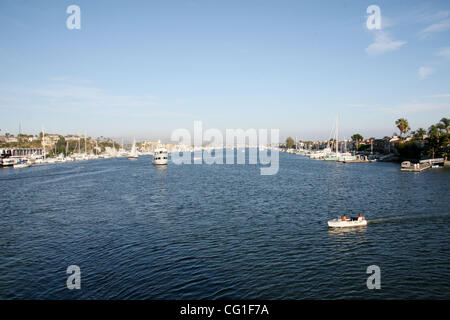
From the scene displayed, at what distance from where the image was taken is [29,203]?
188ft

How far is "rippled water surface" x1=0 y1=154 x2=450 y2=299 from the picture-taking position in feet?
74.6

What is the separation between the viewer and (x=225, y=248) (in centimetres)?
3092

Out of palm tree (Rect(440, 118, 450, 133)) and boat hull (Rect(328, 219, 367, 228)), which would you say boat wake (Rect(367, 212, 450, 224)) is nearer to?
boat hull (Rect(328, 219, 367, 228))

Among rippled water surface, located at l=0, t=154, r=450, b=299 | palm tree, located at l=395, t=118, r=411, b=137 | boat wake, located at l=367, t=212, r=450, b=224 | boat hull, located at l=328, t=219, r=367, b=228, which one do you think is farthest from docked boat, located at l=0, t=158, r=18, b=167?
palm tree, located at l=395, t=118, r=411, b=137

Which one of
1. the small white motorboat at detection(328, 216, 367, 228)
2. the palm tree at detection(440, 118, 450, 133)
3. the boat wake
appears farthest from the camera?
the palm tree at detection(440, 118, 450, 133)

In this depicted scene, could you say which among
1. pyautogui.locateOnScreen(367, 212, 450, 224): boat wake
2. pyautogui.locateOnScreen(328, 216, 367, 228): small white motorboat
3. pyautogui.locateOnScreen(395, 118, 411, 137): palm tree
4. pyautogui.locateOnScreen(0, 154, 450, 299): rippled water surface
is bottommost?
pyautogui.locateOnScreen(0, 154, 450, 299): rippled water surface

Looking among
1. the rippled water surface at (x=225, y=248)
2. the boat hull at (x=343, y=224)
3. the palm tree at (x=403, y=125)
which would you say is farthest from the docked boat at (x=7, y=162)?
the palm tree at (x=403, y=125)

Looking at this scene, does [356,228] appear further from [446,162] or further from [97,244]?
[446,162]

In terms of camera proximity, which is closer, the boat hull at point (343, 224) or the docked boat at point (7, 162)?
the boat hull at point (343, 224)

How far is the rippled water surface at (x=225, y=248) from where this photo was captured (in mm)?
22750

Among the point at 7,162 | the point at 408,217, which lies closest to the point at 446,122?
the point at 408,217

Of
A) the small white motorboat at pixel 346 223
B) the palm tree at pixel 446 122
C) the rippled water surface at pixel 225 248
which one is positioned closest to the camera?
the rippled water surface at pixel 225 248

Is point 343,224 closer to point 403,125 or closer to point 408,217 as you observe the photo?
point 408,217

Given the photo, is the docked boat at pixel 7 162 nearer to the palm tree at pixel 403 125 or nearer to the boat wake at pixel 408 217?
the boat wake at pixel 408 217
